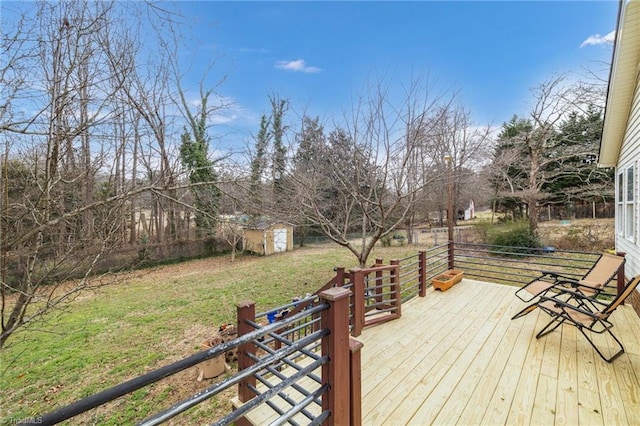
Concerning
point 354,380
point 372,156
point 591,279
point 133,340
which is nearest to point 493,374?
point 354,380

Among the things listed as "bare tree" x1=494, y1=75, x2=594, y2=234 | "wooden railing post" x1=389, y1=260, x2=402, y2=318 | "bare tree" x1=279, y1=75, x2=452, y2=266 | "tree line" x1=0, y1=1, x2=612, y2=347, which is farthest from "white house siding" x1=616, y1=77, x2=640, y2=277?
"bare tree" x1=494, y1=75, x2=594, y2=234

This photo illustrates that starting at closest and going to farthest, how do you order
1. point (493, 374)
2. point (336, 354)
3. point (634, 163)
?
point (336, 354) < point (493, 374) < point (634, 163)

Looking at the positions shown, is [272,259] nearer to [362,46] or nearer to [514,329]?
[362,46]

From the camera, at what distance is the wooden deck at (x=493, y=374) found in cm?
212

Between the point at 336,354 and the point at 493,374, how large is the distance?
2084mm

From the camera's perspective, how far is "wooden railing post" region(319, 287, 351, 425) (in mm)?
1438

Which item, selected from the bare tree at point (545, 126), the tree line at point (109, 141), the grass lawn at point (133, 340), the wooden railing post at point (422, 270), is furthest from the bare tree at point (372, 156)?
the bare tree at point (545, 126)

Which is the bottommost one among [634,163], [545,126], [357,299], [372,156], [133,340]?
[133,340]

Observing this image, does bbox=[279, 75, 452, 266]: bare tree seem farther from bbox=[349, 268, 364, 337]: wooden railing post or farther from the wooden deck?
the wooden deck

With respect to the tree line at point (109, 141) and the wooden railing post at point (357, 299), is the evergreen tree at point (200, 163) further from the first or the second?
the wooden railing post at point (357, 299)

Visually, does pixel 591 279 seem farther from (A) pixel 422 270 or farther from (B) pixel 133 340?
(B) pixel 133 340

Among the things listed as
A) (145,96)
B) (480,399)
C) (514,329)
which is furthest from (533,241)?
→ (145,96)

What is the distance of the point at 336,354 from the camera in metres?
1.46

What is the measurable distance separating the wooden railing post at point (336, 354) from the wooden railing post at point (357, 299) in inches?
75.0
